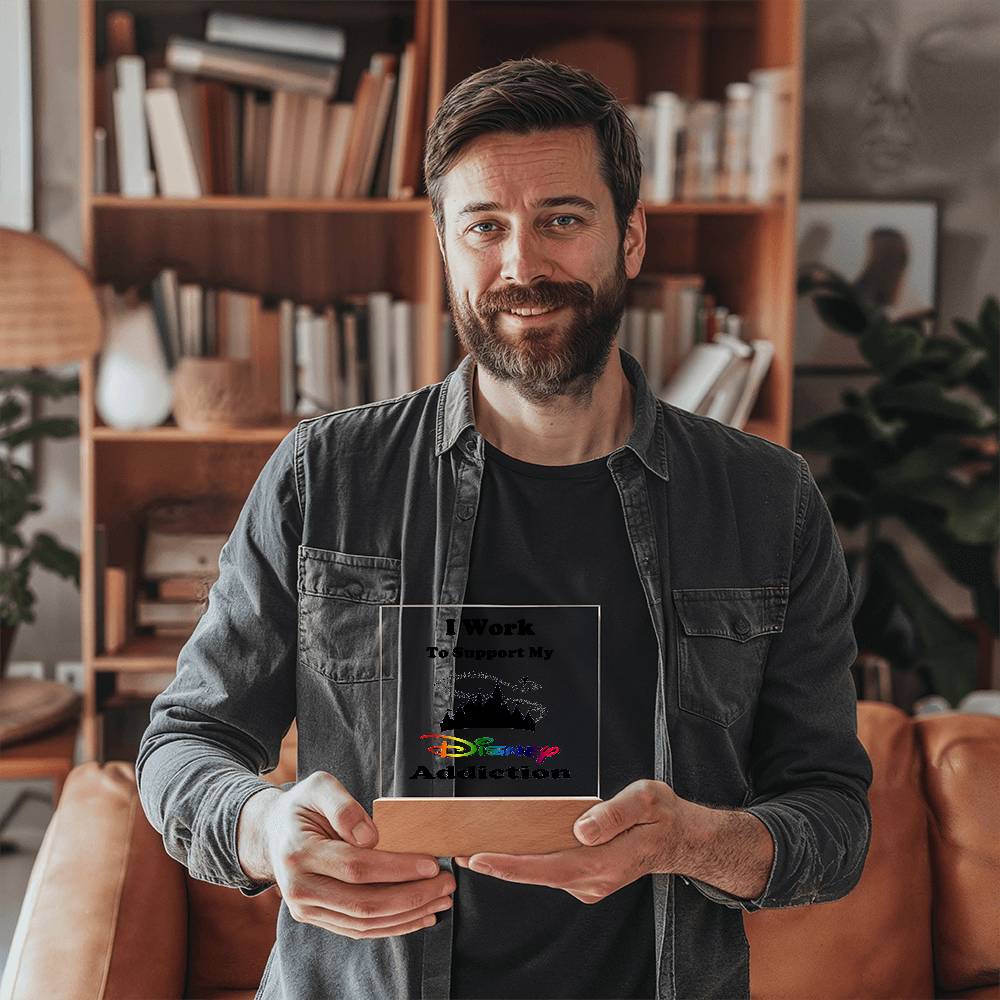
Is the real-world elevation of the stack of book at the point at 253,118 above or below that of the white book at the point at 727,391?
above

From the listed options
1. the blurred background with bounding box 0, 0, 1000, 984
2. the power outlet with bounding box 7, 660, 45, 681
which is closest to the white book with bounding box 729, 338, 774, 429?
the blurred background with bounding box 0, 0, 1000, 984

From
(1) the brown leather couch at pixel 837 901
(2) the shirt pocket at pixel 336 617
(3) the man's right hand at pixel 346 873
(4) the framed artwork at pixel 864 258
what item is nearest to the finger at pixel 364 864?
(3) the man's right hand at pixel 346 873

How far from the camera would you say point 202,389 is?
2.59 meters

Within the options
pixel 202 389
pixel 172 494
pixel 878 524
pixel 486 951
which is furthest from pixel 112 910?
pixel 878 524

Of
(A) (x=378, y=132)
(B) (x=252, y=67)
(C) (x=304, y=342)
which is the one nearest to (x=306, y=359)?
(C) (x=304, y=342)

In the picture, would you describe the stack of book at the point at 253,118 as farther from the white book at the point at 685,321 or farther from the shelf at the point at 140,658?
the shelf at the point at 140,658

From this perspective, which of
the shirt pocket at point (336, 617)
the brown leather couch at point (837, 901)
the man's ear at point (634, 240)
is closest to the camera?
the shirt pocket at point (336, 617)

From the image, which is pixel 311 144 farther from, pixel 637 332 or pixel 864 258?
pixel 864 258

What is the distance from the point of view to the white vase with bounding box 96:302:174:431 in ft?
8.52

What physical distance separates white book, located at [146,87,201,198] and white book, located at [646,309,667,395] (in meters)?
1.03

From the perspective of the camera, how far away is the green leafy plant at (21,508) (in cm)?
261

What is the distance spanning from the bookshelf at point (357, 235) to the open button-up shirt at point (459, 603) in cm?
138

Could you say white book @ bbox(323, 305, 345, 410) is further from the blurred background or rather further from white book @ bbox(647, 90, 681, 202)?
white book @ bbox(647, 90, 681, 202)

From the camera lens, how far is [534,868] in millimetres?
978
